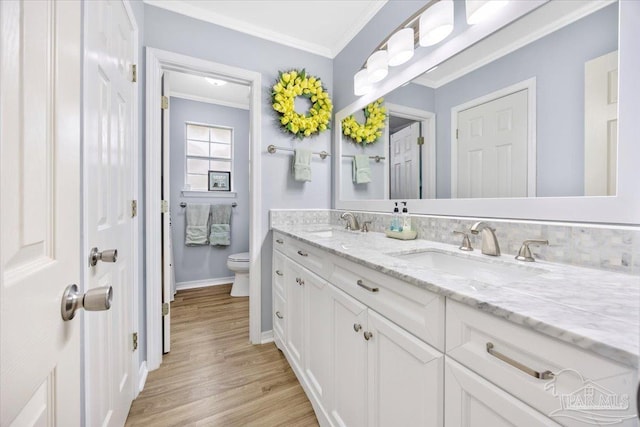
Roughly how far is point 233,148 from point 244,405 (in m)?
2.96

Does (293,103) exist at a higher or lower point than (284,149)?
higher

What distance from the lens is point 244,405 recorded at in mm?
1380

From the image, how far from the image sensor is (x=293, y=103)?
2.09 m

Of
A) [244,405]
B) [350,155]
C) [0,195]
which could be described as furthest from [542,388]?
[350,155]

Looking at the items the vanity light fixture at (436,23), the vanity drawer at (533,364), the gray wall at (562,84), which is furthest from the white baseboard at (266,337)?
the vanity light fixture at (436,23)

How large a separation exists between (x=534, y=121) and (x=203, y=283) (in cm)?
352

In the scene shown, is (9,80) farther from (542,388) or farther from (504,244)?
(504,244)

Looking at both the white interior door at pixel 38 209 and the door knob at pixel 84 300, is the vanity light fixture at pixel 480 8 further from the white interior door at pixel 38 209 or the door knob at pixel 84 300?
the door knob at pixel 84 300

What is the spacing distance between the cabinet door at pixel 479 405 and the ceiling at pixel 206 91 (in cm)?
302

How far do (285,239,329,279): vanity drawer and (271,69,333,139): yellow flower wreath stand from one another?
992 millimetres

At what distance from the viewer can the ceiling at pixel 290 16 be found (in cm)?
179

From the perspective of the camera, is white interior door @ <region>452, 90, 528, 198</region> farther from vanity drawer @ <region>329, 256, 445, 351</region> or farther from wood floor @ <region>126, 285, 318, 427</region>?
wood floor @ <region>126, 285, 318, 427</region>

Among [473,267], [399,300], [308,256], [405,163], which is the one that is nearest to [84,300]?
[399,300]

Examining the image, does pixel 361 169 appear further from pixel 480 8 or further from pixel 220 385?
pixel 220 385
